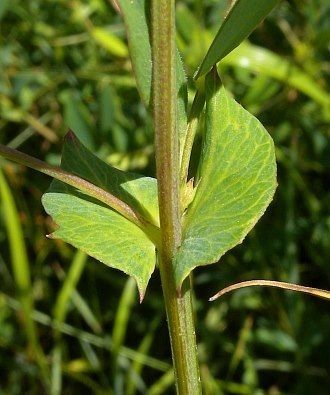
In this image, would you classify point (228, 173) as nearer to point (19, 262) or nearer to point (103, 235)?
point (103, 235)

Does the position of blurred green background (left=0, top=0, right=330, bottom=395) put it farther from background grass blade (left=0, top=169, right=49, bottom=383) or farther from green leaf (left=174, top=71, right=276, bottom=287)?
green leaf (left=174, top=71, right=276, bottom=287)

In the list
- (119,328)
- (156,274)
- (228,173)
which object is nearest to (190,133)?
(228,173)

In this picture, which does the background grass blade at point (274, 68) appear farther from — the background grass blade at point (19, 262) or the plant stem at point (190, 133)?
the plant stem at point (190, 133)

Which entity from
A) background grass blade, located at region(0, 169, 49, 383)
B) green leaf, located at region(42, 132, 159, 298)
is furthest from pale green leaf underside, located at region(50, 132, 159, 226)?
background grass blade, located at region(0, 169, 49, 383)

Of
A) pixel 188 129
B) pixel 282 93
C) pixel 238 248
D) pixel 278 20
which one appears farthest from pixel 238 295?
pixel 188 129

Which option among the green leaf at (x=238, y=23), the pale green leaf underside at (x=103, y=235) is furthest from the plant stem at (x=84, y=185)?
the green leaf at (x=238, y=23)
